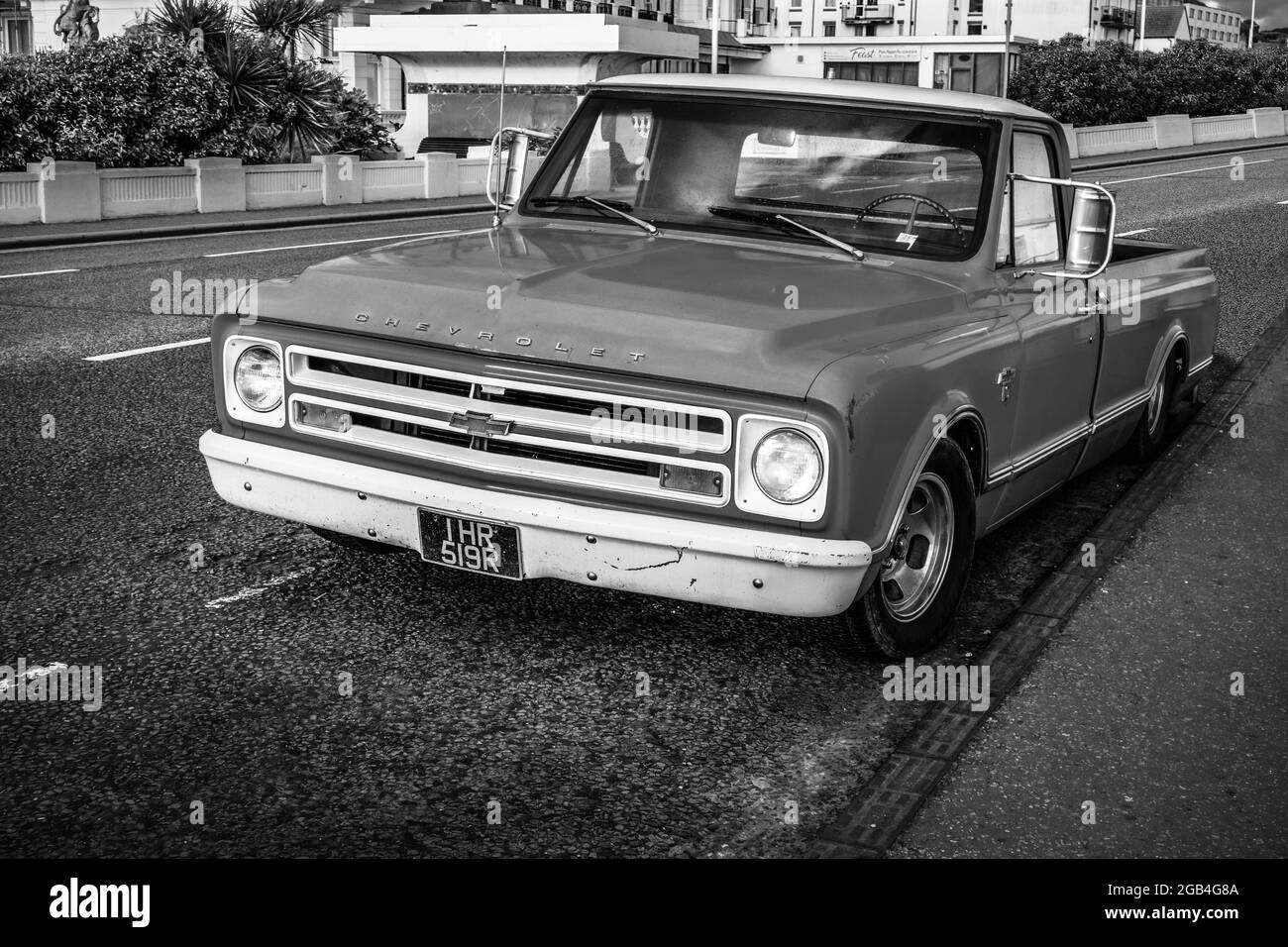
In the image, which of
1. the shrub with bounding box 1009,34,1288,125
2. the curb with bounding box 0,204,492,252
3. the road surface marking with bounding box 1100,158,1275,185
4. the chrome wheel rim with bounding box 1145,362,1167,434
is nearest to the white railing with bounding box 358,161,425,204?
the curb with bounding box 0,204,492,252

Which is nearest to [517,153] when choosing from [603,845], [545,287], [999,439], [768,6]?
[545,287]

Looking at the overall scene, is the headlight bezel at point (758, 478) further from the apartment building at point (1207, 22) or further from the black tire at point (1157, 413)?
the apartment building at point (1207, 22)

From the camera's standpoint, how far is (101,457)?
717 cm

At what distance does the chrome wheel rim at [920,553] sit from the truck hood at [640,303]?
56 centimetres

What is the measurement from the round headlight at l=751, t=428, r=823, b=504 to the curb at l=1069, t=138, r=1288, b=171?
3236 cm

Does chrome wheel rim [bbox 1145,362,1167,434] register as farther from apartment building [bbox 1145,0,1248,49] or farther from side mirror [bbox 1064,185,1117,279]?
apartment building [bbox 1145,0,1248,49]

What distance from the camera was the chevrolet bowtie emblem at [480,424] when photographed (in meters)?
4.35

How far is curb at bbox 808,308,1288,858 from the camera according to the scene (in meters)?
3.70

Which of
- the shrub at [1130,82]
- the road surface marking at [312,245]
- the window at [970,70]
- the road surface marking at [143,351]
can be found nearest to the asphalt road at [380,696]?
the road surface marking at [143,351]

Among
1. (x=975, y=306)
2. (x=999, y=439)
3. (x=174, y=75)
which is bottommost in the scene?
(x=999, y=439)

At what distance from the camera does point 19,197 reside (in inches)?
828

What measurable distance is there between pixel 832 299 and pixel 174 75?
24.5 m

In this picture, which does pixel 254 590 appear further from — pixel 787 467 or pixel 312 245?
pixel 312 245

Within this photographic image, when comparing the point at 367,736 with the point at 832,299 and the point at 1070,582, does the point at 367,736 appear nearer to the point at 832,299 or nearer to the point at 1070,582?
the point at 832,299
